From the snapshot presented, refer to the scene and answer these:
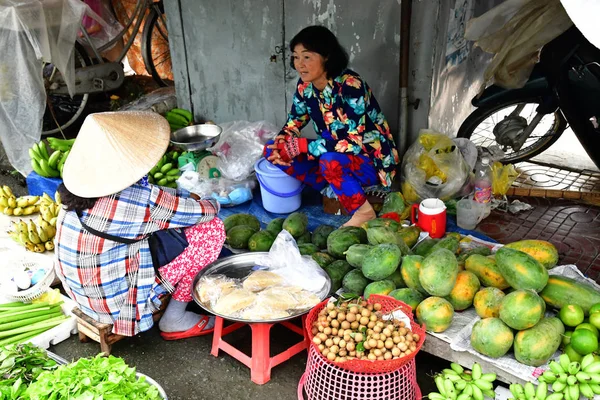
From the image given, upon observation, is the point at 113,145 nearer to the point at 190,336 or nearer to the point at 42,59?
the point at 190,336

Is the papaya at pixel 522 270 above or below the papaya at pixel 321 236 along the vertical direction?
above

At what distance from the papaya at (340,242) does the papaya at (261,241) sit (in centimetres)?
43

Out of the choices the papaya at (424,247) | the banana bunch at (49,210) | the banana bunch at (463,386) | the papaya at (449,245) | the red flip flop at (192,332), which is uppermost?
the papaya at (449,245)

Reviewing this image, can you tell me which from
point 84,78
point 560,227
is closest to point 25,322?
point 560,227

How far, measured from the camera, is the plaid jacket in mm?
2738

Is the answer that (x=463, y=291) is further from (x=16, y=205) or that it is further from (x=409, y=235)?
(x=16, y=205)

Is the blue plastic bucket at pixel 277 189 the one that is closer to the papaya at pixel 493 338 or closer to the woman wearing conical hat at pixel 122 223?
the woman wearing conical hat at pixel 122 223

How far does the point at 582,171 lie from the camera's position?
504 centimetres

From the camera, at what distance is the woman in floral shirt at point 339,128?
3.85 meters

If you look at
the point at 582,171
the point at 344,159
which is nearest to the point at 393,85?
the point at 344,159

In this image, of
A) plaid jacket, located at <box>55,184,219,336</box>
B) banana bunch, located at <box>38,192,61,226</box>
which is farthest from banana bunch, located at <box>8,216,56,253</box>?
plaid jacket, located at <box>55,184,219,336</box>

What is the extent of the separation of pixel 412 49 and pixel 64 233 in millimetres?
2785

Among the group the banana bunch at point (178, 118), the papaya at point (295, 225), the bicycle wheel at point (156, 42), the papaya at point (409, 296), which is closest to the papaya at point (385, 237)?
the papaya at point (409, 296)

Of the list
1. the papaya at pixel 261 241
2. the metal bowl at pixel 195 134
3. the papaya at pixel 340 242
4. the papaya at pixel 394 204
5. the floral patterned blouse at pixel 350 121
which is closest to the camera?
the papaya at pixel 340 242
